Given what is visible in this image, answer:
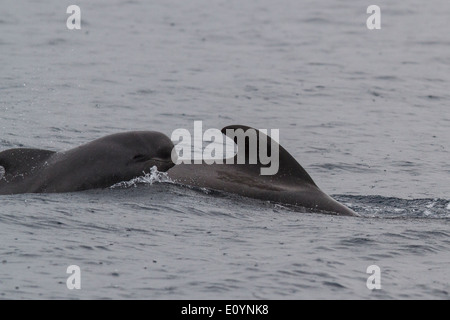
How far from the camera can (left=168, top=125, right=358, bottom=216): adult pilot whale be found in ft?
44.3

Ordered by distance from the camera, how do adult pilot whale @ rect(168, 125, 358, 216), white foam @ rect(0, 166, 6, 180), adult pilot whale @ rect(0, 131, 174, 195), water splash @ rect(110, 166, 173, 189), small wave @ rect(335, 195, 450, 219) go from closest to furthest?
adult pilot whale @ rect(0, 131, 174, 195)
water splash @ rect(110, 166, 173, 189)
white foam @ rect(0, 166, 6, 180)
adult pilot whale @ rect(168, 125, 358, 216)
small wave @ rect(335, 195, 450, 219)

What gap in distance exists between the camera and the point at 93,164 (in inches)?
512

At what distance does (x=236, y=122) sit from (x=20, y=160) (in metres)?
9.42

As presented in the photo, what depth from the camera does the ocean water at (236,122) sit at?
1070 cm

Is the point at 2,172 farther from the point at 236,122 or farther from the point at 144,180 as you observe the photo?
the point at 236,122

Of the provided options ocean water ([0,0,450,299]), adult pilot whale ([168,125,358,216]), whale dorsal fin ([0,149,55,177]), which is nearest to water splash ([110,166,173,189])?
ocean water ([0,0,450,299])

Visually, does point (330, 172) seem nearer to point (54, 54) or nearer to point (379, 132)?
point (379, 132)

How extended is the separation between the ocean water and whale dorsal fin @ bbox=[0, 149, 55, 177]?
38 centimetres

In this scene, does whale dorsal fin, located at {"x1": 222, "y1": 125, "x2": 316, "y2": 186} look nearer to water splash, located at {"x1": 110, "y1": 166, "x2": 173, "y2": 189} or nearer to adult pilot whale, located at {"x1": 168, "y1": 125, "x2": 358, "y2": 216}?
adult pilot whale, located at {"x1": 168, "y1": 125, "x2": 358, "y2": 216}

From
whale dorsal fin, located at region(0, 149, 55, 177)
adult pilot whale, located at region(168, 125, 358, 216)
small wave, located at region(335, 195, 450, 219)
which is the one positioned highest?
whale dorsal fin, located at region(0, 149, 55, 177)

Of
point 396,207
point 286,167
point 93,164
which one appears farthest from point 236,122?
point 93,164

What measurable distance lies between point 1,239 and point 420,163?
31.8ft
